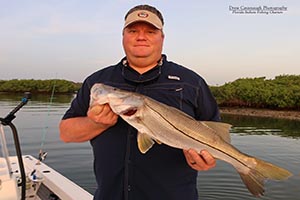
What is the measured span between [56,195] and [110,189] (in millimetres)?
2411

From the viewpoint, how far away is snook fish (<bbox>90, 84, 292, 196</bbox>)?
7.35ft

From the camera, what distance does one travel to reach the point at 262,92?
37.9m

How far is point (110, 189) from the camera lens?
8.22 feet

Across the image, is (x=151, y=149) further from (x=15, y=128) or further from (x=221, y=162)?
(x=221, y=162)

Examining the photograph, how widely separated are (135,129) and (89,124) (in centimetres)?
36

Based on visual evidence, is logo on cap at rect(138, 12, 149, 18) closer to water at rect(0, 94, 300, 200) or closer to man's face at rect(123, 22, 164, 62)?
man's face at rect(123, 22, 164, 62)

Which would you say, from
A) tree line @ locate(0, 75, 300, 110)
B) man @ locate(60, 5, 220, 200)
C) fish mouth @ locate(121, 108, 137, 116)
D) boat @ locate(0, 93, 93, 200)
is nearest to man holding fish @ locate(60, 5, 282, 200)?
man @ locate(60, 5, 220, 200)

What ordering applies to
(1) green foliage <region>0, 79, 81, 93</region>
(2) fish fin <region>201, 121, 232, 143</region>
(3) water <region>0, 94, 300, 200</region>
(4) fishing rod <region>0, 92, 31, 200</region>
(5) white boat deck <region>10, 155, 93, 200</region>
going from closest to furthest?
(2) fish fin <region>201, 121, 232, 143</region> → (4) fishing rod <region>0, 92, 31, 200</region> → (5) white boat deck <region>10, 155, 93, 200</region> → (3) water <region>0, 94, 300, 200</region> → (1) green foliage <region>0, 79, 81, 93</region>

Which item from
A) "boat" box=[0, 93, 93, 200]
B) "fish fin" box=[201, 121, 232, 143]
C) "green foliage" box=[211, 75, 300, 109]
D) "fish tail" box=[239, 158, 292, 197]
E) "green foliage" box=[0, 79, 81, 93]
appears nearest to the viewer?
"fish tail" box=[239, 158, 292, 197]

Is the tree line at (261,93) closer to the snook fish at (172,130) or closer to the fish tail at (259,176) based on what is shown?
the snook fish at (172,130)

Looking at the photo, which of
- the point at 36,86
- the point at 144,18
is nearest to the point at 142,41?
the point at 144,18

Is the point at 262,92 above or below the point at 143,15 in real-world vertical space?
below

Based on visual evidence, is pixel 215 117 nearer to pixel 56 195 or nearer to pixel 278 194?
pixel 56 195

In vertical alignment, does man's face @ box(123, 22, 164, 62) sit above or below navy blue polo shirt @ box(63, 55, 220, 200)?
above
